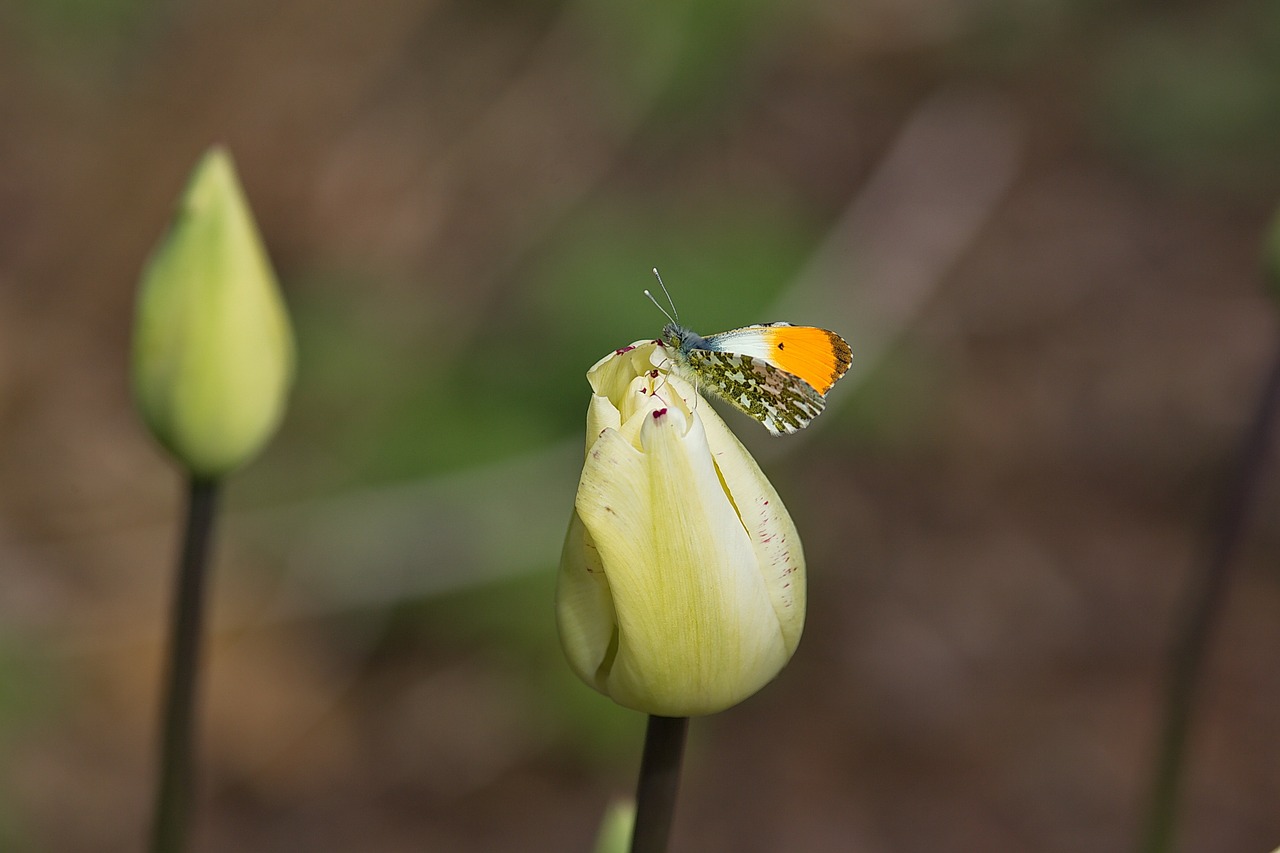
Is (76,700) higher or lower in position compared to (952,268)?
lower

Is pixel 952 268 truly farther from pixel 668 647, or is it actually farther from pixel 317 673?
pixel 668 647

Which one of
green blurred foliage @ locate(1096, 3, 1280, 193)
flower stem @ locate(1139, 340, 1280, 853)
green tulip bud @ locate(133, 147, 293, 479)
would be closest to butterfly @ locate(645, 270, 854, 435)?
green tulip bud @ locate(133, 147, 293, 479)

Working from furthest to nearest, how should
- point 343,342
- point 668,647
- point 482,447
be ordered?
point 343,342 < point 482,447 < point 668,647

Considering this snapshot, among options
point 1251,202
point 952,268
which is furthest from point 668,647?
point 1251,202

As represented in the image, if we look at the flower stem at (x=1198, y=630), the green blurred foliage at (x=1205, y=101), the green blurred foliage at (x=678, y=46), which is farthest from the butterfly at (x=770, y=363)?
the green blurred foliage at (x=1205, y=101)

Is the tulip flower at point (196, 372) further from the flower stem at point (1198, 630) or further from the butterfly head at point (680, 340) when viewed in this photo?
the flower stem at point (1198, 630)

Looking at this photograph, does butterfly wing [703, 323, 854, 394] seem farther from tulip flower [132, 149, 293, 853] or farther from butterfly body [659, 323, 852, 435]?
tulip flower [132, 149, 293, 853]

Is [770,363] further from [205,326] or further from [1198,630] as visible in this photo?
[1198,630]
